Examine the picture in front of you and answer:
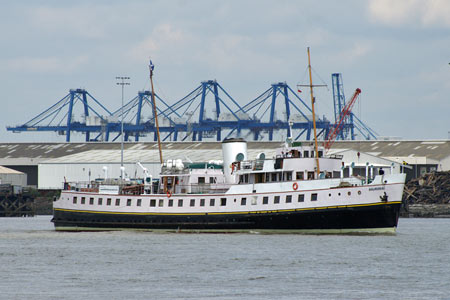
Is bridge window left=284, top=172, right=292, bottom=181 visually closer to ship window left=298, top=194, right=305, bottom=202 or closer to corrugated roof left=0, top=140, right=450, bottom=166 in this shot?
ship window left=298, top=194, right=305, bottom=202

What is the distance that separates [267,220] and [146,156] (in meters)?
77.2

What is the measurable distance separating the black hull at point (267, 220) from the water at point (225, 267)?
1.17 meters

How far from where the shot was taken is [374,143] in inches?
5674

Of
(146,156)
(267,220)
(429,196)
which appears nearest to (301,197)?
(267,220)

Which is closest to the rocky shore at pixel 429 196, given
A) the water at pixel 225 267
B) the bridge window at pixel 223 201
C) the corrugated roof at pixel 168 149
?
the corrugated roof at pixel 168 149

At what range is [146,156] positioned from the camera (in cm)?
14288

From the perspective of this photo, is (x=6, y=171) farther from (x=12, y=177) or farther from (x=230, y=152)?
(x=230, y=152)

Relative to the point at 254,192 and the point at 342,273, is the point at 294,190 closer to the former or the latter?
the point at 254,192

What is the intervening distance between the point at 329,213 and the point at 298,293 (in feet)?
83.5

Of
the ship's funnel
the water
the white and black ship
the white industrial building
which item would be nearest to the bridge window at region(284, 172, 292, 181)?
the white and black ship

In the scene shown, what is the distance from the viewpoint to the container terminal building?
130 m

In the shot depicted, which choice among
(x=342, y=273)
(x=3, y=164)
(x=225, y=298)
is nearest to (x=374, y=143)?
(x=3, y=164)

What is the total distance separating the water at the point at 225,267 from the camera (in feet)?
133

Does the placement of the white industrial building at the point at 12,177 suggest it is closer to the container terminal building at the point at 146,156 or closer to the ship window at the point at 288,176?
the container terminal building at the point at 146,156
